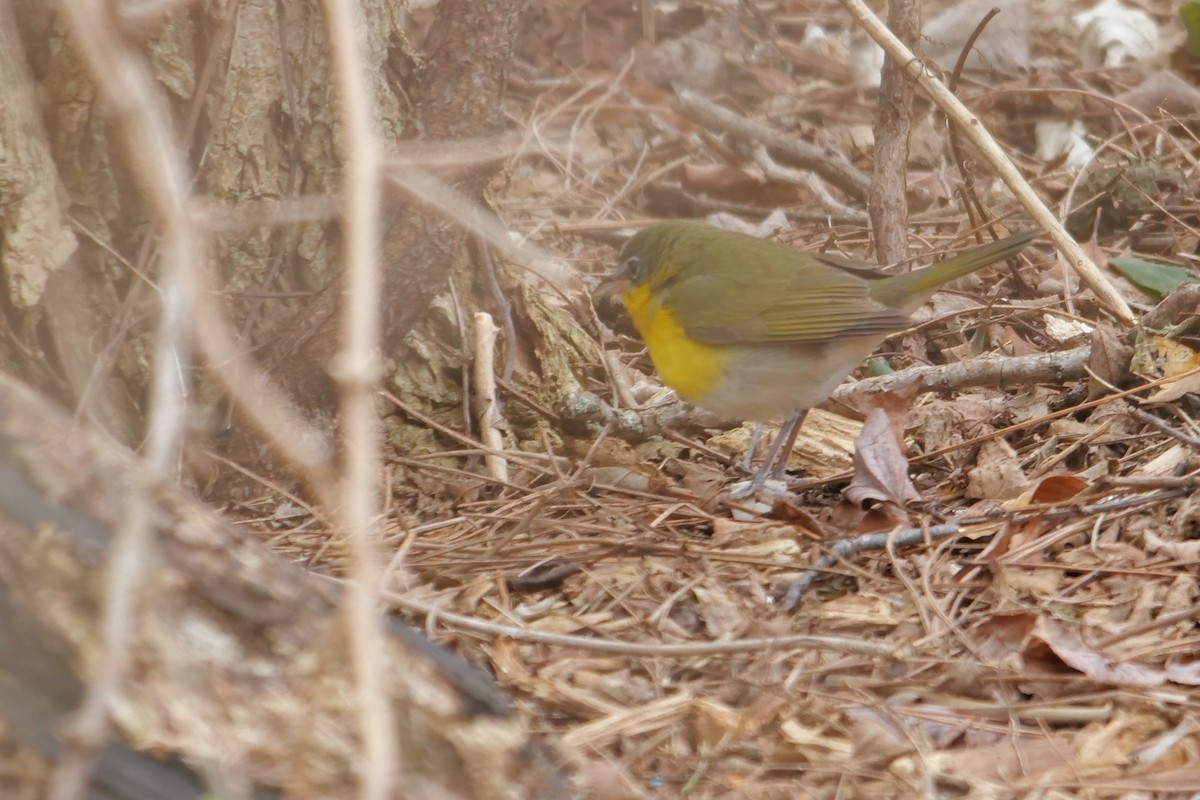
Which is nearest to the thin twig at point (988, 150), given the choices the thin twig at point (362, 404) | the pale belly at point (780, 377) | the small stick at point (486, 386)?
the pale belly at point (780, 377)

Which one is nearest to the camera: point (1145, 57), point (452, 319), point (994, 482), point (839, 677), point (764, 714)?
point (764, 714)

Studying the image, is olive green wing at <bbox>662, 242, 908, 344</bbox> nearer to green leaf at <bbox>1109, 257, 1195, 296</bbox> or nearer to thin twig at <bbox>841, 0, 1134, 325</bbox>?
thin twig at <bbox>841, 0, 1134, 325</bbox>

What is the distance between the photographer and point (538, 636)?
299 centimetres

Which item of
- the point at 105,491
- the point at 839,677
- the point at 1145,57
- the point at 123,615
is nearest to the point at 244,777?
the point at 105,491

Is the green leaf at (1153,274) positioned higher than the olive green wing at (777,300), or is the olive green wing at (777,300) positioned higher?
the olive green wing at (777,300)

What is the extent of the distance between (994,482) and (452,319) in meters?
1.91

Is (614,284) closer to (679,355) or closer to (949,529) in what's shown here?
(679,355)

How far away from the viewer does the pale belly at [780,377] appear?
4414 mm

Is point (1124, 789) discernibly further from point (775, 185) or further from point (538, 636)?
point (775, 185)

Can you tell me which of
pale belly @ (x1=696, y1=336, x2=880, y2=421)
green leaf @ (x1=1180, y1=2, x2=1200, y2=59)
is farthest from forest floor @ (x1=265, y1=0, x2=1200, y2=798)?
green leaf @ (x1=1180, y1=2, x2=1200, y2=59)

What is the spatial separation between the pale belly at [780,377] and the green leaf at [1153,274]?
1.34 m

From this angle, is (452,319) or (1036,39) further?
(1036,39)

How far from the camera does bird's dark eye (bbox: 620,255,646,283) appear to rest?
493 cm

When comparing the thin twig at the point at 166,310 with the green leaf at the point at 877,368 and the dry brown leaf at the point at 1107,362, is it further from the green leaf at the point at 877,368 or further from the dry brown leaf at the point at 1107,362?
the green leaf at the point at 877,368
